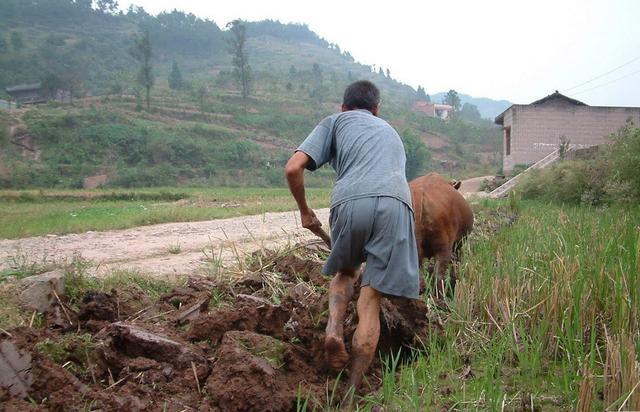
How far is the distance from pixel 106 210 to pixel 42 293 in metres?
14.9

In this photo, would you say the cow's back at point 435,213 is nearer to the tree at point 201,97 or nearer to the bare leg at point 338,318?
the bare leg at point 338,318

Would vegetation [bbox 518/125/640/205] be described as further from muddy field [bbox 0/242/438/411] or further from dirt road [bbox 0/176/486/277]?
muddy field [bbox 0/242/438/411]

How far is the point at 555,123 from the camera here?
28.7 meters

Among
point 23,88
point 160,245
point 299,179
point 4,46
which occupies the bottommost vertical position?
point 160,245

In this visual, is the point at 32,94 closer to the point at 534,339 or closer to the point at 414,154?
the point at 414,154

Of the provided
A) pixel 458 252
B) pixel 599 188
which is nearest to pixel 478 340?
pixel 458 252

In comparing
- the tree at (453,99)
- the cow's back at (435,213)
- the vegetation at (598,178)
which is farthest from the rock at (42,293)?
the tree at (453,99)

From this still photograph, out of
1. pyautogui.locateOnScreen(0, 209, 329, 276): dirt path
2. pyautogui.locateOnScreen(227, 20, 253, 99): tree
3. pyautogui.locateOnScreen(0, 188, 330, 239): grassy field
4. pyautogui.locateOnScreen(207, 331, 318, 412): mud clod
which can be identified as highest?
pyautogui.locateOnScreen(227, 20, 253, 99): tree

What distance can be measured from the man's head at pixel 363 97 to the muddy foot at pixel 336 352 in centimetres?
160

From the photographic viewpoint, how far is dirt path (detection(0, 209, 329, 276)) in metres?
6.46

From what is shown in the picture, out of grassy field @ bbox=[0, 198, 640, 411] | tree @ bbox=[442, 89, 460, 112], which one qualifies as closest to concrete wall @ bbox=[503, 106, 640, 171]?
grassy field @ bbox=[0, 198, 640, 411]

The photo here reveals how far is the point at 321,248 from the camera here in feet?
20.4

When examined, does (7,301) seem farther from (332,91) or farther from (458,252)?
(332,91)

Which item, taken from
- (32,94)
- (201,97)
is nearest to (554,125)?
(201,97)
